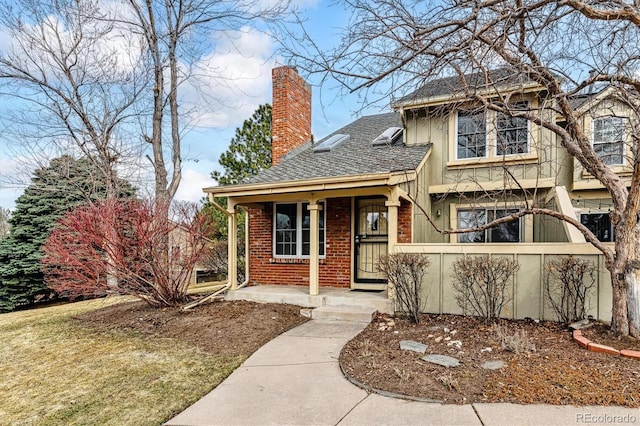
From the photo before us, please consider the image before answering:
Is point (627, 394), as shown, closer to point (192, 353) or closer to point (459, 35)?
point (459, 35)

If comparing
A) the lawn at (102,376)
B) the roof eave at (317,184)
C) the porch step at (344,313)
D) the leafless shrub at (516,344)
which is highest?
the roof eave at (317,184)

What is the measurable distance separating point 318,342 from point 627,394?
3.48m

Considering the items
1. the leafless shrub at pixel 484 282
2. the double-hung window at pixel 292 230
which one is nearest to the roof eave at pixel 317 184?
the double-hung window at pixel 292 230

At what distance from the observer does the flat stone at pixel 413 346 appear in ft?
15.5

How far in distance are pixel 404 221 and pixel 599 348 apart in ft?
13.6

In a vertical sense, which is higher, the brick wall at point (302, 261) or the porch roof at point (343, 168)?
the porch roof at point (343, 168)

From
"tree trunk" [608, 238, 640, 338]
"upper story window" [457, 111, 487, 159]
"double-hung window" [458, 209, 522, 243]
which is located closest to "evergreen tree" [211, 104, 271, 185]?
"upper story window" [457, 111, 487, 159]

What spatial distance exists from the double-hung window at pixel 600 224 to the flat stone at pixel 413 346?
593 cm

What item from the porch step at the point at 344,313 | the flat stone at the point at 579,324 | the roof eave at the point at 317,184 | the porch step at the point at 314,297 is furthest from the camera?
the porch step at the point at 314,297

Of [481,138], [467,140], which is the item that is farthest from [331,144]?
[481,138]

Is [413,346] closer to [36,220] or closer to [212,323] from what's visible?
[212,323]

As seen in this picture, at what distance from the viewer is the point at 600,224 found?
8234 mm

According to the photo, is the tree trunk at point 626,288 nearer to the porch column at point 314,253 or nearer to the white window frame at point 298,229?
the porch column at point 314,253

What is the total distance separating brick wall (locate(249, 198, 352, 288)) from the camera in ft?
28.4
